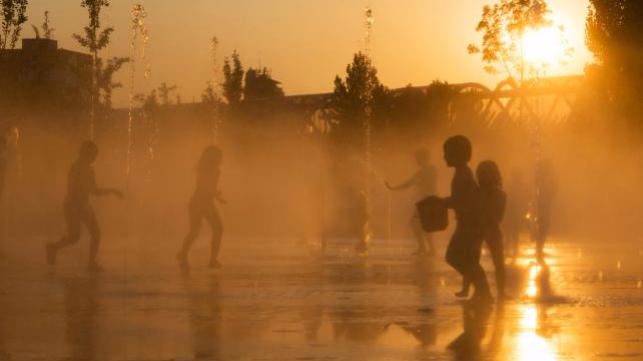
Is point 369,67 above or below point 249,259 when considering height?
above

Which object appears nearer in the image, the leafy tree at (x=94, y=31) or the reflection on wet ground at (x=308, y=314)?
the reflection on wet ground at (x=308, y=314)

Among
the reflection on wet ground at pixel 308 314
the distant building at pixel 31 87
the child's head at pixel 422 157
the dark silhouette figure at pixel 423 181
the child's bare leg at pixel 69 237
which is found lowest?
the reflection on wet ground at pixel 308 314

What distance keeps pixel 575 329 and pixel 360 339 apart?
5.78ft

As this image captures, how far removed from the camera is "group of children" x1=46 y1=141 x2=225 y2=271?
18.2 metres

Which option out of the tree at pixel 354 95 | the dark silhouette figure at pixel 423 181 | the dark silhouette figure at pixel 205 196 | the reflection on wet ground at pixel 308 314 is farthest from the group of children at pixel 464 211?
the tree at pixel 354 95

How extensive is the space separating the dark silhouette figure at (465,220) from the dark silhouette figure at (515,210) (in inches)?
398

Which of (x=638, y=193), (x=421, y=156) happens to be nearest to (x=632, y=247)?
(x=421, y=156)

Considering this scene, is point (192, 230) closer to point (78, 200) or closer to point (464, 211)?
point (78, 200)

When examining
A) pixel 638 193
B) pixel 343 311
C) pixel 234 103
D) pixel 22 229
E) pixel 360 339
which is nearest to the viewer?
pixel 360 339

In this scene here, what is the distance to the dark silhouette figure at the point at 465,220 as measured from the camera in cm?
1312

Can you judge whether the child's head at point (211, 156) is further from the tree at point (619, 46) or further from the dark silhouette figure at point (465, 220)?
the tree at point (619, 46)

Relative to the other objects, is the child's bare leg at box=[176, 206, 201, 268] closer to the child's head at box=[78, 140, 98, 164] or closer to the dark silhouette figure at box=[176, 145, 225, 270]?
the dark silhouette figure at box=[176, 145, 225, 270]

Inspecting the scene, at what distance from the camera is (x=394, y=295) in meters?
13.9

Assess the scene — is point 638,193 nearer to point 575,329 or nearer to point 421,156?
point 421,156
